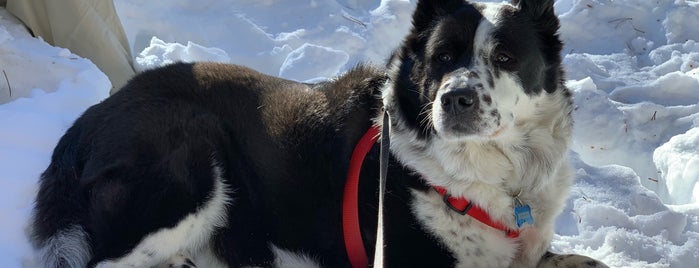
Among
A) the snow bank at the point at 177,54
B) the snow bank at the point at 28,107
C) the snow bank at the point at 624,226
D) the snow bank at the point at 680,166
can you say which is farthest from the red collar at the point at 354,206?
the snow bank at the point at 177,54

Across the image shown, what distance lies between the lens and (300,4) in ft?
22.3

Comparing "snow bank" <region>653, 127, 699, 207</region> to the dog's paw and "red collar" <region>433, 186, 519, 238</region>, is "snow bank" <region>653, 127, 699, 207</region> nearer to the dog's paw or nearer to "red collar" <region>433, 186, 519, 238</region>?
the dog's paw

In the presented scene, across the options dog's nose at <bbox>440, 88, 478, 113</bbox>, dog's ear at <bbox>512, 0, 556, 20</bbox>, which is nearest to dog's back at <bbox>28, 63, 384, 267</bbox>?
dog's nose at <bbox>440, 88, 478, 113</bbox>

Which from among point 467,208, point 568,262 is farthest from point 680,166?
point 467,208

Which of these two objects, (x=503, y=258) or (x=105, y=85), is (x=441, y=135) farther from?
(x=105, y=85)

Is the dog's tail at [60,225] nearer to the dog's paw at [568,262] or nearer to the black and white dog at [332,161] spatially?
the black and white dog at [332,161]

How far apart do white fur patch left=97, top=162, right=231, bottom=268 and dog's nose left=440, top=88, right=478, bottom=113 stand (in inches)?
45.7

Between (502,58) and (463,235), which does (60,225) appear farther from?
(502,58)

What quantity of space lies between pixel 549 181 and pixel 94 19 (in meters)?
3.53

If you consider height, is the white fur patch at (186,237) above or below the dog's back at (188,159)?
below

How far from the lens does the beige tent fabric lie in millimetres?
5121

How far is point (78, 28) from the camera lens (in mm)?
5168

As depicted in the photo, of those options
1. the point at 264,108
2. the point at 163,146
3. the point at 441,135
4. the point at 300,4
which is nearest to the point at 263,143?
the point at 264,108

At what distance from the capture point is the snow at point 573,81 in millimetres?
3686
